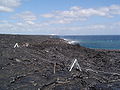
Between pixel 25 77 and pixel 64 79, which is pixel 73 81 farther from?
pixel 25 77

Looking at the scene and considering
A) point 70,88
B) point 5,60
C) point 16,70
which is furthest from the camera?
point 5,60

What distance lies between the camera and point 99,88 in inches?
343

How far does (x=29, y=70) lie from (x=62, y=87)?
3833mm

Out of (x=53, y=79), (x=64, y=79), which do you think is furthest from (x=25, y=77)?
(x=64, y=79)

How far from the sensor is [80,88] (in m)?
8.52

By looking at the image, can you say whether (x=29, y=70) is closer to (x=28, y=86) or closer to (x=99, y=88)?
(x=28, y=86)

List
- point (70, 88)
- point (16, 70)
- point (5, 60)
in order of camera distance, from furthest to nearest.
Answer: point (5, 60) < point (16, 70) < point (70, 88)

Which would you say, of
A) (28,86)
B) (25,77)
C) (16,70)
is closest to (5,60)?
(16,70)

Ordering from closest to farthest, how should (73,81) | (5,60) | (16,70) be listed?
(73,81) → (16,70) → (5,60)

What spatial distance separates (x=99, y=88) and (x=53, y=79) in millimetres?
2820

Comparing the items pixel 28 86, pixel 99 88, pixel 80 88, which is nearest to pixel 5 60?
pixel 28 86

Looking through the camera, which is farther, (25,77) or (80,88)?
(25,77)

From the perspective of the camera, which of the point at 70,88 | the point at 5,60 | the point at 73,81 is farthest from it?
the point at 5,60

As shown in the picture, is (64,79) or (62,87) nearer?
(62,87)
